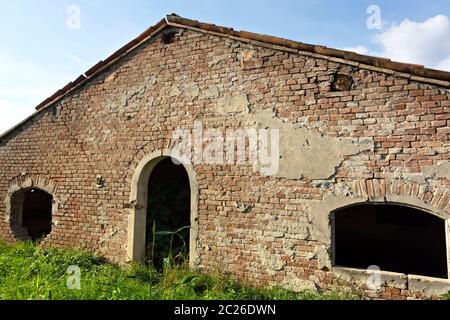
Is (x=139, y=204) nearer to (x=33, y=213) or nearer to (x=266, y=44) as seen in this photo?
(x=266, y=44)

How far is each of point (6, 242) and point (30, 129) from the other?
275 cm

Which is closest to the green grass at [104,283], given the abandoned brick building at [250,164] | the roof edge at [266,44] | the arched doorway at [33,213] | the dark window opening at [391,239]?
the abandoned brick building at [250,164]

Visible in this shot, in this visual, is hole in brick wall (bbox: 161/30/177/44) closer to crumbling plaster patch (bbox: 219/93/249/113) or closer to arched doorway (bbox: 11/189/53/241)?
crumbling plaster patch (bbox: 219/93/249/113)

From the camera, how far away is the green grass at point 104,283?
3.89 m

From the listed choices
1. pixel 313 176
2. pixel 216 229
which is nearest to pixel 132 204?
pixel 216 229

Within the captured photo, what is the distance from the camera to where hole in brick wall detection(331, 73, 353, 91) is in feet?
14.2

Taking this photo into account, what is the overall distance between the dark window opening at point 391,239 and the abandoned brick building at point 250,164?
0.16 ft

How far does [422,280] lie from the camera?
3688 mm

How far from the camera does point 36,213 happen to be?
871cm

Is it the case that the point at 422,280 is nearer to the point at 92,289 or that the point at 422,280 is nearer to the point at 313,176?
the point at 313,176

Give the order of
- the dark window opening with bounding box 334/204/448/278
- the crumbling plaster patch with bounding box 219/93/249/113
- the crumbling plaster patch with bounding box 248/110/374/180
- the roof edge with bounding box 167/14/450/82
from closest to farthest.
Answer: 1. the roof edge with bounding box 167/14/450/82
2. the crumbling plaster patch with bounding box 248/110/374/180
3. the crumbling plaster patch with bounding box 219/93/249/113
4. the dark window opening with bounding box 334/204/448/278

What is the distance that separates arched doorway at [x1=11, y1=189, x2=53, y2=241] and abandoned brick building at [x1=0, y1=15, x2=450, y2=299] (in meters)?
0.08

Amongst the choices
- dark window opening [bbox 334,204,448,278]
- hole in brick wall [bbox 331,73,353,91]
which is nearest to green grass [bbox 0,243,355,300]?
hole in brick wall [bbox 331,73,353,91]

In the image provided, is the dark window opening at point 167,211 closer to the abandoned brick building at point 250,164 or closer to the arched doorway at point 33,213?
the abandoned brick building at point 250,164
